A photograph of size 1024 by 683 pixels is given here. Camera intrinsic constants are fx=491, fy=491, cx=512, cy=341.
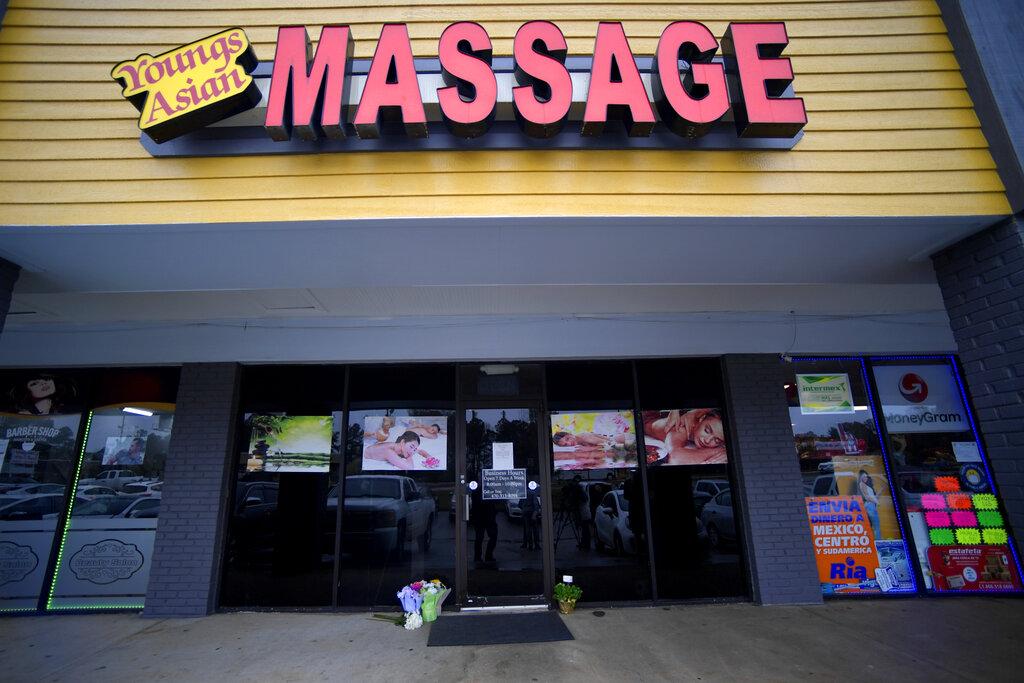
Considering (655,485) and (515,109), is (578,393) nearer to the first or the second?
(655,485)

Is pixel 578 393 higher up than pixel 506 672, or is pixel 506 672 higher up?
pixel 578 393

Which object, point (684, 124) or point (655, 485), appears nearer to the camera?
point (684, 124)

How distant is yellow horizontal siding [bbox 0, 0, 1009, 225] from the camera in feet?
10.6

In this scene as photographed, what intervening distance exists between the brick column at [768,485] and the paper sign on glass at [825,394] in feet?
1.17

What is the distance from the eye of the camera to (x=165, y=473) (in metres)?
5.69

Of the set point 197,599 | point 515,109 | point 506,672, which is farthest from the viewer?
point 197,599

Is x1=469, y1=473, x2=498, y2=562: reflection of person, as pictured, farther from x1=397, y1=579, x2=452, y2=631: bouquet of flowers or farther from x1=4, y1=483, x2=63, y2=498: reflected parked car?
x1=4, y1=483, x2=63, y2=498: reflected parked car

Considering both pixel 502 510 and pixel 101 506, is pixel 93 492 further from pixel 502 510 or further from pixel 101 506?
pixel 502 510

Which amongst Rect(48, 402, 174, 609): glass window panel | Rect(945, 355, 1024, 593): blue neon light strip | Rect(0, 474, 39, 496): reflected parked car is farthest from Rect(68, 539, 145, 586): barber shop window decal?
Rect(945, 355, 1024, 593): blue neon light strip

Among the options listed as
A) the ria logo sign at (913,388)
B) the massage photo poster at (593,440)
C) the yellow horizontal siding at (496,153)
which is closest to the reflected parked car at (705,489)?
the massage photo poster at (593,440)

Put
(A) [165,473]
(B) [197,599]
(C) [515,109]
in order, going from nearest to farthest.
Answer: (C) [515,109] < (B) [197,599] < (A) [165,473]

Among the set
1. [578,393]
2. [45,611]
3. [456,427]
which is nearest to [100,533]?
[45,611]

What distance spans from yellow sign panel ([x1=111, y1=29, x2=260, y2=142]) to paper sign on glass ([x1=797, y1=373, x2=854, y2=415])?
6448mm

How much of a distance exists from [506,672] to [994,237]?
15.5 ft
